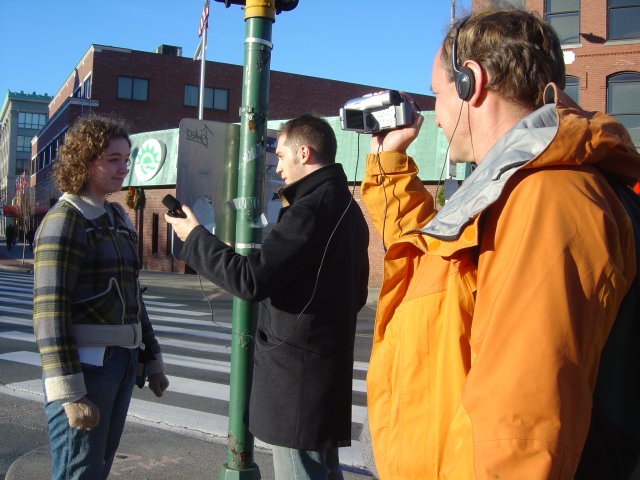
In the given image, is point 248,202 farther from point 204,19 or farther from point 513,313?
point 204,19

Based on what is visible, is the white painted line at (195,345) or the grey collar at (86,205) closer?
the grey collar at (86,205)

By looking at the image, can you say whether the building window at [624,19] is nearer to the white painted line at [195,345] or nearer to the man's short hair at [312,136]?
the white painted line at [195,345]

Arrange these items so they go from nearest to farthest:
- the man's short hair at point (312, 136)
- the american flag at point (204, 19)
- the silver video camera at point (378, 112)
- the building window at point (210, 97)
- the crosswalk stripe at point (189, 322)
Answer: the silver video camera at point (378, 112), the man's short hair at point (312, 136), the crosswalk stripe at point (189, 322), the american flag at point (204, 19), the building window at point (210, 97)

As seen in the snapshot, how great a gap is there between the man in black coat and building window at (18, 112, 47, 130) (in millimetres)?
108363

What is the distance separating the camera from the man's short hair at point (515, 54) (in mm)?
1475

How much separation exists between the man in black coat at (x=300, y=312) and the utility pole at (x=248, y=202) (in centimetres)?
72

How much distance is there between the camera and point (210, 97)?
40.9 meters

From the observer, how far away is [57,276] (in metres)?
2.52

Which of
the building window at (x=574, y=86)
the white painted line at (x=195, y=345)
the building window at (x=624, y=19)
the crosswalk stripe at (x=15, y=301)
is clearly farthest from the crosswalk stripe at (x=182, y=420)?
the building window at (x=624, y=19)

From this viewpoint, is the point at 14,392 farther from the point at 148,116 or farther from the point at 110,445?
the point at 148,116

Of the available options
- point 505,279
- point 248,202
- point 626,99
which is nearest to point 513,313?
point 505,279

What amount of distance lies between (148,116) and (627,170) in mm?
40662

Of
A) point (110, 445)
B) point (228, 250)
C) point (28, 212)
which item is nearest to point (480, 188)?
point (228, 250)

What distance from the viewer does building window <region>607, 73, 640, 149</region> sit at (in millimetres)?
19719
